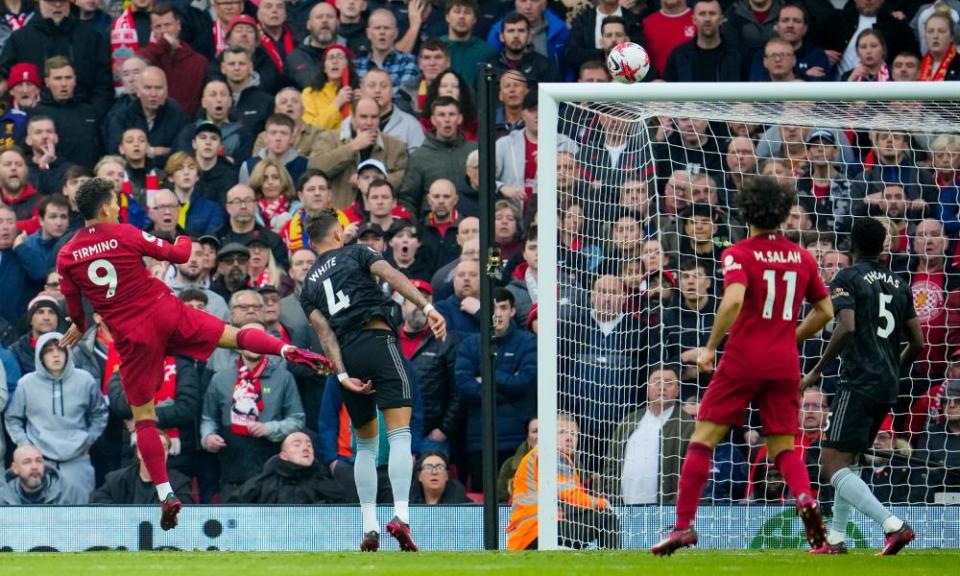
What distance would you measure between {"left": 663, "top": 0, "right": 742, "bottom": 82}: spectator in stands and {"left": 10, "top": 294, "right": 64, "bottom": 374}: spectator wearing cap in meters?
5.94

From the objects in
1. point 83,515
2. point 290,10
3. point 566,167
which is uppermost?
point 290,10

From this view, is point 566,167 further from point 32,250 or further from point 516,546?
point 32,250

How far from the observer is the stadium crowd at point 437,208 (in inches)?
490

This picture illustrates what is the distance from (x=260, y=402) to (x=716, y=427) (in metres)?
5.43

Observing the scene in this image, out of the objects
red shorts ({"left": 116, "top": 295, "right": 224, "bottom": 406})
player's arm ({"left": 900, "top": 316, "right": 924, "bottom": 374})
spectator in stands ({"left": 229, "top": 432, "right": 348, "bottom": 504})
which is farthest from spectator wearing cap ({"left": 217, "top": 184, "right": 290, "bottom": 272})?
player's arm ({"left": 900, "top": 316, "right": 924, "bottom": 374})

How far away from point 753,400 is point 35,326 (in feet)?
23.3

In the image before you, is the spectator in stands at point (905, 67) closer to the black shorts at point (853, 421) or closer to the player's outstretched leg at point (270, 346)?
the black shorts at point (853, 421)

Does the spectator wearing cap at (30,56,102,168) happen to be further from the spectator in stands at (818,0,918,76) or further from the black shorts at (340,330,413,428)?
the spectator in stands at (818,0,918,76)

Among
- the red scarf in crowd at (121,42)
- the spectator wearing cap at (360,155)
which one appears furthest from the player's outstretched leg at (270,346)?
the red scarf in crowd at (121,42)

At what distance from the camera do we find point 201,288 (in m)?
14.2

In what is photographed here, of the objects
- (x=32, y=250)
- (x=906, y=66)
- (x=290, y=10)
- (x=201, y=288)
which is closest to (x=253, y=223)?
(x=201, y=288)

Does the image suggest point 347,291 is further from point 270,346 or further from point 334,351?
point 270,346

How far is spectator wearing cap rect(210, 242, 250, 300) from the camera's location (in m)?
14.2

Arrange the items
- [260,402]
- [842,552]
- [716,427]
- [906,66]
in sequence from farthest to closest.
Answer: [906,66]
[260,402]
[842,552]
[716,427]
